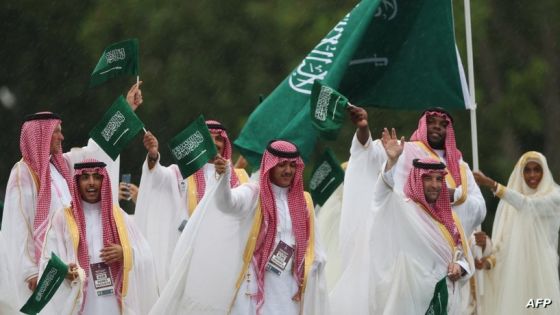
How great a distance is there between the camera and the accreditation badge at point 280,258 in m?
17.6

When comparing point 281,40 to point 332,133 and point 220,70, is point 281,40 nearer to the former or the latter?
point 220,70

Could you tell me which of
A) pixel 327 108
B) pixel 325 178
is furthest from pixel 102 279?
pixel 325 178

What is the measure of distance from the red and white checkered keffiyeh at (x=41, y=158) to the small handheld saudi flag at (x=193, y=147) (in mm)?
1586

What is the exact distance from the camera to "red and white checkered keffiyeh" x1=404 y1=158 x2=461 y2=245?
1848cm

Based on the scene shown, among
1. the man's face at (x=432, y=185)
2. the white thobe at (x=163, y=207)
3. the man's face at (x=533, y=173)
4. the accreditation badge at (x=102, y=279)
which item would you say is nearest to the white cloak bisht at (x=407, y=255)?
the man's face at (x=432, y=185)

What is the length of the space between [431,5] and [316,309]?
410cm

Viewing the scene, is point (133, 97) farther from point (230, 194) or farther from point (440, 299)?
point (440, 299)

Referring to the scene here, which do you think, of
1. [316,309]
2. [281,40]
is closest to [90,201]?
[316,309]

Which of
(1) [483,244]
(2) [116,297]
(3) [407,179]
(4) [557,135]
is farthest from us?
(4) [557,135]

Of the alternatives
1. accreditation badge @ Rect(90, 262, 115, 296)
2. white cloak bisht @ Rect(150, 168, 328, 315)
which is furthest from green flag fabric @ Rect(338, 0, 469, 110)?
accreditation badge @ Rect(90, 262, 115, 296)

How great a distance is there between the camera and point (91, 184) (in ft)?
57.4

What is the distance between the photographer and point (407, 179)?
742 inches

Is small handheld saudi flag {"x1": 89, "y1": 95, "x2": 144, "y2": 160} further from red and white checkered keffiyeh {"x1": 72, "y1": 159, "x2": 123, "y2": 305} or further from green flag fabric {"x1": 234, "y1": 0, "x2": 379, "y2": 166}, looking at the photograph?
green flag fabric {"x1": 234, "y1": 0, "x2": 379, "y2": 166}

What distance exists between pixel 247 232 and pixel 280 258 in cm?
32
